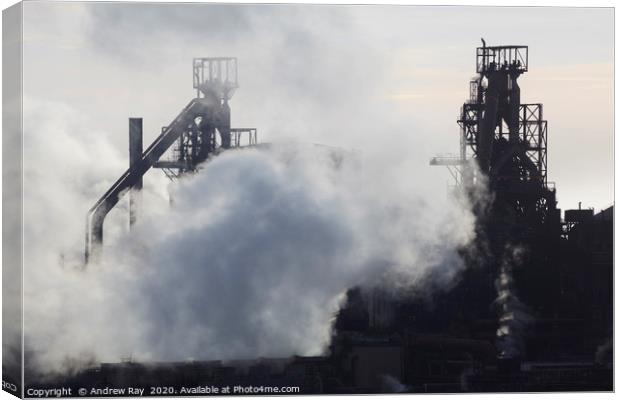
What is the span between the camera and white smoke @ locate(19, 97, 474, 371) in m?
35.3

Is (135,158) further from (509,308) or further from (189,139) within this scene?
(509,308)

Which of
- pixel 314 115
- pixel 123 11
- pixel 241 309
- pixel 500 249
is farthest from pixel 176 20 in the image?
pixel 500 249

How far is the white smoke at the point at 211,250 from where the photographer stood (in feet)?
116

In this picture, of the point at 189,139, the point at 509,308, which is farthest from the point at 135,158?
the point at 509,308

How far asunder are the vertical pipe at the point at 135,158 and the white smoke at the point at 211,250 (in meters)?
0.25

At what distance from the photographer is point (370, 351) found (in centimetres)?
3762

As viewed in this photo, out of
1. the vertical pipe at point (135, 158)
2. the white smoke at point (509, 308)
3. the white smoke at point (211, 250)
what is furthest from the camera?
the white smoke at point (509, 308)

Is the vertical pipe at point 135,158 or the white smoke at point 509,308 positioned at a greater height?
the vertical pipe at point 135,158

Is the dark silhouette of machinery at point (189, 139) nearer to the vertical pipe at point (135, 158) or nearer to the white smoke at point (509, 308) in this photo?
Answer: the vertical pipe at point (135, 158)

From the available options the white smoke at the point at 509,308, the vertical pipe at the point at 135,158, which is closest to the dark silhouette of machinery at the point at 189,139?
the vertical pipe at the point at 135,158

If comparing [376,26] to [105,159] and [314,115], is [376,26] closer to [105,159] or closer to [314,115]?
[314,115]

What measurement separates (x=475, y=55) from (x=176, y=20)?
20.9ft

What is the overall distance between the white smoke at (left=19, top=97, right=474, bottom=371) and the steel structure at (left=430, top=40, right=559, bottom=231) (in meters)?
2.25

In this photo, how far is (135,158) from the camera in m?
37.2
